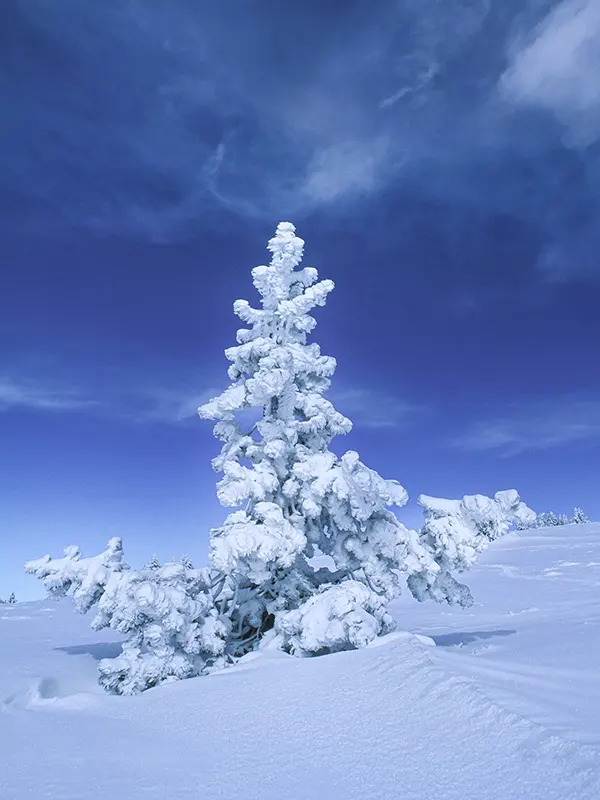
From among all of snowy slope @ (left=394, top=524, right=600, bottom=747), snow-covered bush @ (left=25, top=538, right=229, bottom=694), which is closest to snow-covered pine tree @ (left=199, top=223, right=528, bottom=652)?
snow-covered bush @ (left=25, top=538, right=229, bottom=694)

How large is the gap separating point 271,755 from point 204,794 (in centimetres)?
88

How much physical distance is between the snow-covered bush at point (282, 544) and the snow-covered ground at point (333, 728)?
1089mm

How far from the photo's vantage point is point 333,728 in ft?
18.1

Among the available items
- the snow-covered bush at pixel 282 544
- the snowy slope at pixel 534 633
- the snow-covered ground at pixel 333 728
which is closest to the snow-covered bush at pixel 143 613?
the snow-covered bush at pixel 282 544

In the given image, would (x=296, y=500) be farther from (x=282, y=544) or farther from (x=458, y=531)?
(x=458, y=531)

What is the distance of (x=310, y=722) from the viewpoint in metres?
5.79

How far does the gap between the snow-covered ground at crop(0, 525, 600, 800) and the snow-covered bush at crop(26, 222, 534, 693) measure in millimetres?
1089

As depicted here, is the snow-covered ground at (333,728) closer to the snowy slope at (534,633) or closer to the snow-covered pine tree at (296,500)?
the snowy slope at (534,633)

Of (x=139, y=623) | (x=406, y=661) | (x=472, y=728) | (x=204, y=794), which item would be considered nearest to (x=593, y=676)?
(x=406, y=661)

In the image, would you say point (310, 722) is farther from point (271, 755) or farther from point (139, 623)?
point (139, 623)

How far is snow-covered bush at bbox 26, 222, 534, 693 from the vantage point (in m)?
9.48

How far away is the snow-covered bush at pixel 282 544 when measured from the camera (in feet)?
31.1

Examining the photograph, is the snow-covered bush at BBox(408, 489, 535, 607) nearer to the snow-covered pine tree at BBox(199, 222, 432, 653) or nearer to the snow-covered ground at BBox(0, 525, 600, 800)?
the snow-covered pine tree at BBox(199, 222, 432, 653)

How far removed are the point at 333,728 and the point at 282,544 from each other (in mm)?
4820
